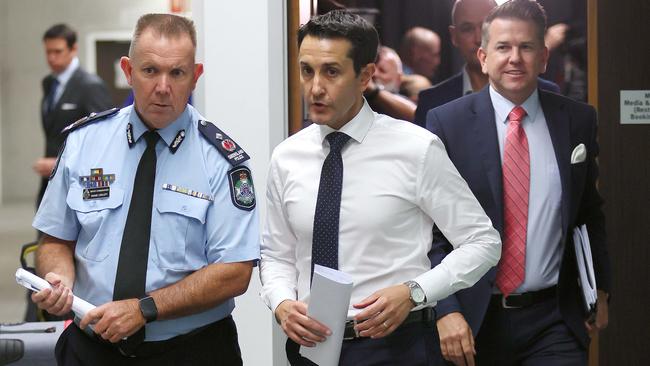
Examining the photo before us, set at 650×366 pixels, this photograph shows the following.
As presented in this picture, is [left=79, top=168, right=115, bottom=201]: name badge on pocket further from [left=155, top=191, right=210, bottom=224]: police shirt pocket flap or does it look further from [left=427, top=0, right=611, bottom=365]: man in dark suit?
[left=427, top=0, right=611, bottom=365]: man in dark suit

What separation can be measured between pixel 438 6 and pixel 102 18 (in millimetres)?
8849

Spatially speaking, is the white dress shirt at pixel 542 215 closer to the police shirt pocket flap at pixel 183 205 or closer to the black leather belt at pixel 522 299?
the black leather belt at pixel 522 299

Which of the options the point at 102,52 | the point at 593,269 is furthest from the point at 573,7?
the point at 102,52

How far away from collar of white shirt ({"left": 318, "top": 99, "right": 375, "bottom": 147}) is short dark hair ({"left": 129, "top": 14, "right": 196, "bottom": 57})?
1.35 feet

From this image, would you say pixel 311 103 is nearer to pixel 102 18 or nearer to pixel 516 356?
→ pixel 516 356

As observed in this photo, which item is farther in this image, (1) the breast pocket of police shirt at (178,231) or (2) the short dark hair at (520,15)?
(2) the short dark hair at (520,15)

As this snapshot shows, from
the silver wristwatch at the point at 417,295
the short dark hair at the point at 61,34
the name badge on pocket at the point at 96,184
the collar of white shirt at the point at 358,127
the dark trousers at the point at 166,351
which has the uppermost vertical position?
the short dark hair at the point at 61,34

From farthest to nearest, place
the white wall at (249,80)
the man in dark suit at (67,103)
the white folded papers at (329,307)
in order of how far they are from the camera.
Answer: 1. the man in dark suit at (67,103)
2. the white wall at (249,80)
3. the white folded papers at (329,307)

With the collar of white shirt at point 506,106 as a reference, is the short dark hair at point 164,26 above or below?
above

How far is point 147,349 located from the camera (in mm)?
2285

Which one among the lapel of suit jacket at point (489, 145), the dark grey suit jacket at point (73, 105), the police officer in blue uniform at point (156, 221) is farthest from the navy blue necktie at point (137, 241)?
the dark grey suit jacket at point (73, 105)

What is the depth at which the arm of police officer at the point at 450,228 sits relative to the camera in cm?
222

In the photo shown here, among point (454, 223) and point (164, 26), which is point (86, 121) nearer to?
point (164, 26)

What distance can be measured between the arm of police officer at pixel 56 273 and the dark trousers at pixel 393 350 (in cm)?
57
